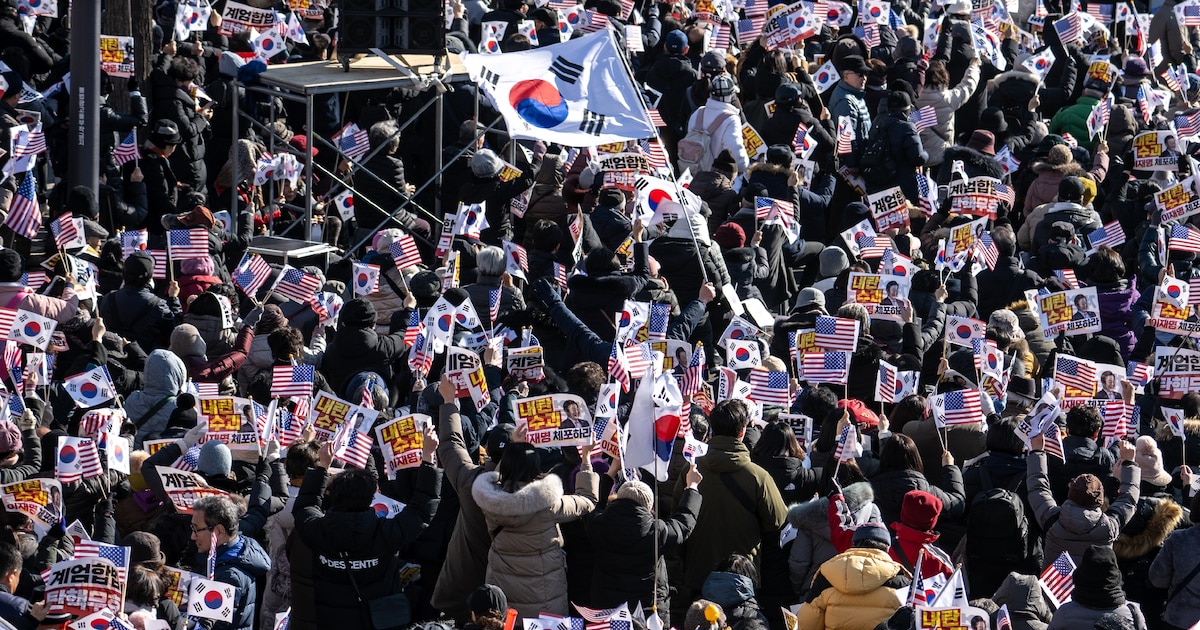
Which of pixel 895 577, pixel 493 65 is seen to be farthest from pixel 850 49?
pixel 895 577

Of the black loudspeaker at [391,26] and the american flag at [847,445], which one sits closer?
the american flag at [847,445]

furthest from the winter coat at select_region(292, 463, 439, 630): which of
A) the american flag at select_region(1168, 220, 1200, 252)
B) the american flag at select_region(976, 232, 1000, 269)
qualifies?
the american flag at select_region(1168, 220, 1200, 252)

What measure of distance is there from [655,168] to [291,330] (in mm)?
3947

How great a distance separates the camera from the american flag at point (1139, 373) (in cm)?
1234

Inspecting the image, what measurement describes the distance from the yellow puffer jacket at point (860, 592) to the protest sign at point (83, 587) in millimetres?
3141

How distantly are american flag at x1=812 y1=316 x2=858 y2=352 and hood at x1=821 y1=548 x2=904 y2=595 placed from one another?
10.3 feet

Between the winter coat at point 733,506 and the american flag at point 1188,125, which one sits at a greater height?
the american flag at point 1188,125

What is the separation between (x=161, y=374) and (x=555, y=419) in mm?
2762

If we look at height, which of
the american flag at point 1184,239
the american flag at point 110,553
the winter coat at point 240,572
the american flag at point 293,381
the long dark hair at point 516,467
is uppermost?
the long dark hair at point 516,467

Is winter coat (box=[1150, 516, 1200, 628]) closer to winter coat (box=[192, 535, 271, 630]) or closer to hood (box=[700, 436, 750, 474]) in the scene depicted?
hood (box=[700, 436, 750, 474])

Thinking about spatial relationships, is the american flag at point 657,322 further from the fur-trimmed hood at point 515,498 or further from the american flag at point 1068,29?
the american flag at point 1068,29

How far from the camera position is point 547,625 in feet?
26.7

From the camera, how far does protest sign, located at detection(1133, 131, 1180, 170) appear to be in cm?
1652

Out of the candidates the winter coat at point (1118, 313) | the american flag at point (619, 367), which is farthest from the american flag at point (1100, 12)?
the american flag at point (619, 367)
